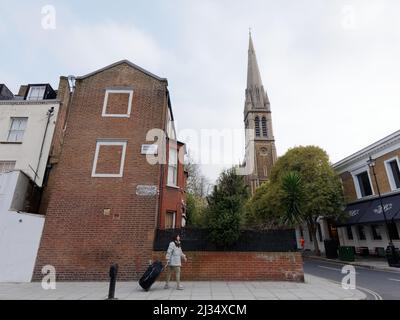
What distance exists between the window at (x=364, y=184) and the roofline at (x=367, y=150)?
164cm

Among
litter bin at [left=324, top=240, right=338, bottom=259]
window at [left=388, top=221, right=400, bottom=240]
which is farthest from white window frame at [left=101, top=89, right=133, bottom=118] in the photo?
window at [left=388, top=221, right=400, bottom=240]

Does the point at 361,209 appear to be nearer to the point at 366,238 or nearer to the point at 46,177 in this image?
the point at 366,238

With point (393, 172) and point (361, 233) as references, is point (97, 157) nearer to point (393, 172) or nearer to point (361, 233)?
point (393, 172)

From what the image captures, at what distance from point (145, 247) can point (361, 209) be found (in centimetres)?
1917

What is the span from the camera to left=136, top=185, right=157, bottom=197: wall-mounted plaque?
10.0 m

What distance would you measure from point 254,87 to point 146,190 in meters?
59.5

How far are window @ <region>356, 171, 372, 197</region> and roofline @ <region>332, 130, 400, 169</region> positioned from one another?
164 cm

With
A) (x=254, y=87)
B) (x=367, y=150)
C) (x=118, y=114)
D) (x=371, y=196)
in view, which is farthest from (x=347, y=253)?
(x=254, y=87)

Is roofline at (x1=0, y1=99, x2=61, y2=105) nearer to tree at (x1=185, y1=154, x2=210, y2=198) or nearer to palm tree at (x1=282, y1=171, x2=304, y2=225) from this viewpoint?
tree at (x1=185, y1=154, x2=210, y2=198)

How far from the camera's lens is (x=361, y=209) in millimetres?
19000
